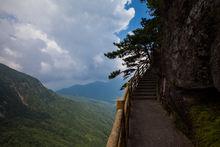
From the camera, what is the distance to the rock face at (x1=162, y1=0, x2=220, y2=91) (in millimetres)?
6290

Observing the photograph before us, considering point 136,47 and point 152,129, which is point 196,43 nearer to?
point 152,129

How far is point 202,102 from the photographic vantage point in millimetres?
7980

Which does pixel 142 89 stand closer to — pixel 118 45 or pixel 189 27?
pixel 118 45

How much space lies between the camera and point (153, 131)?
9.60 m

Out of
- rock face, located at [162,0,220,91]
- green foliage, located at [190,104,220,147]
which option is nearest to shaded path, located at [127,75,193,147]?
green foliage, located at [190,104,220,147]

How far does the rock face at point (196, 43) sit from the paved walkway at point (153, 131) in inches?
73.2

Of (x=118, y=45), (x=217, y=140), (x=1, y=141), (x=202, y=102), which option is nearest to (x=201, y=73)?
(x=202, y=102)

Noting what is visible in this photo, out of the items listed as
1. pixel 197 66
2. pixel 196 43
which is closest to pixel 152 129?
pixel 197 66

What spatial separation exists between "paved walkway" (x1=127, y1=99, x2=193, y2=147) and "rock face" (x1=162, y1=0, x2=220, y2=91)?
6.10 feet

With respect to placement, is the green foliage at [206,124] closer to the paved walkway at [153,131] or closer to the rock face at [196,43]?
the rock face at [196,43]

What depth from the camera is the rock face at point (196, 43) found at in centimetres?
629

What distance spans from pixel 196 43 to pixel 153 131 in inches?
157

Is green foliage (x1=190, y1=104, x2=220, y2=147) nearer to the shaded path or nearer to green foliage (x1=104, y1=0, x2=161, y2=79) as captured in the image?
the shaded path

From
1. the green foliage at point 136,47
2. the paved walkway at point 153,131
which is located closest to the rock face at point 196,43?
the paved walkway at point 153,131
